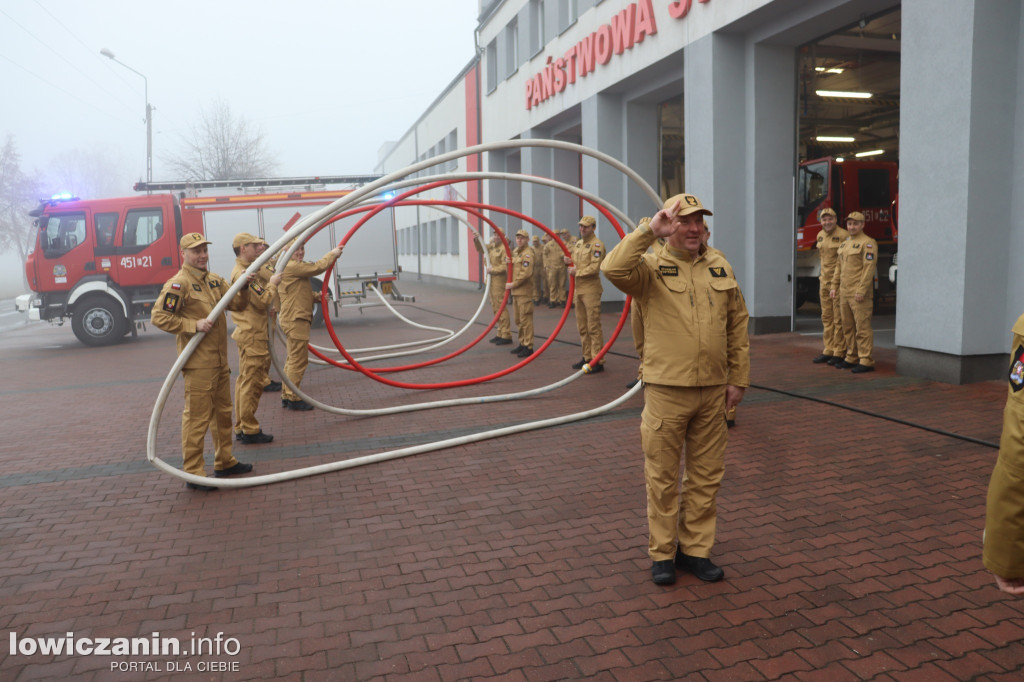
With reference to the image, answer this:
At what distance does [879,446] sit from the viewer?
598 centimetres

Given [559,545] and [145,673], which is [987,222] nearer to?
[559,545]

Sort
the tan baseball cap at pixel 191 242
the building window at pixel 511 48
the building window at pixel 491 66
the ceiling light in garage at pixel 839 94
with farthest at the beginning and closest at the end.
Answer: the building window at pixel 491 66, the building window at pixel 511 48, the ceiling light in garage at pixel 839 94, the tan baseball cap at pixel 191 242

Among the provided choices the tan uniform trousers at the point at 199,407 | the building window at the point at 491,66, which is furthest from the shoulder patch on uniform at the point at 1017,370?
the building window at the point at 491,66

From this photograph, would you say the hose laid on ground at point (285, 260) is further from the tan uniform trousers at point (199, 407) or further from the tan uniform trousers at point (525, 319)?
the tan uniform trousers at point (525, 319)

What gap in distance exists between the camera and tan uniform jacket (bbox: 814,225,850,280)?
10031 millimetres

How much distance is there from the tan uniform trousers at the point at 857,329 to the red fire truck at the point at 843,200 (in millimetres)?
5771

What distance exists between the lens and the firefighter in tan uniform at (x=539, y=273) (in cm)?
2096

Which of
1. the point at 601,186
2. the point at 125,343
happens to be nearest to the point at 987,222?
the point at 601,186

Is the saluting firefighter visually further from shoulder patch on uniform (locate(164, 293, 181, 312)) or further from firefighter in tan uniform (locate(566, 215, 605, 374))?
shoulder patch on uniform (locate(164, 293, 181, 312))

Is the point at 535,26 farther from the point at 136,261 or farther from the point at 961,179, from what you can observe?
the point at 961,179

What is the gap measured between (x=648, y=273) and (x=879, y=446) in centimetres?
338

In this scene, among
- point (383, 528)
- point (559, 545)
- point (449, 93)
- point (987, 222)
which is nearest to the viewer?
point (559, 545)

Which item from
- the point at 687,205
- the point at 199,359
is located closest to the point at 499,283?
the point at 199,359

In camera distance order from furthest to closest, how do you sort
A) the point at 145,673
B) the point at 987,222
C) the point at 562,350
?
the point at 562,350
the point at 987,222
the point at 145,673
